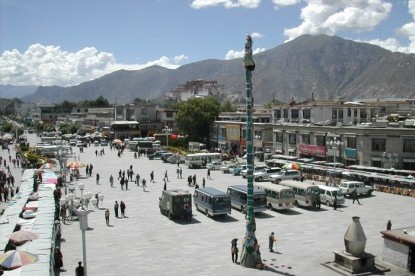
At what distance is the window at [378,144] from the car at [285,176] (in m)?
8.95

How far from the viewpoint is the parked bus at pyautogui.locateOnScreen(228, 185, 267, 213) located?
3244 centimetres

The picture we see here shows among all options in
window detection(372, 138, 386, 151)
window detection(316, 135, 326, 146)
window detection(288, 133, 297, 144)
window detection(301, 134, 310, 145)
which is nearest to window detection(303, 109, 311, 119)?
window detection(288, 133, 297, 144)

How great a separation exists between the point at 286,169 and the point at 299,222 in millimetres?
19188

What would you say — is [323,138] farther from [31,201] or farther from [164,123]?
[164,123]

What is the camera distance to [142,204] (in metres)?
37.7

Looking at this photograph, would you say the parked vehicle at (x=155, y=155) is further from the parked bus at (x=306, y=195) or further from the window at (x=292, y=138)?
the parked bus at (x=306, y=195)

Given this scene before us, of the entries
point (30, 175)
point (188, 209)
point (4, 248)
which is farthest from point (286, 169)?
point (4, 248)

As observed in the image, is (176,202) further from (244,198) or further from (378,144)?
(378,144)

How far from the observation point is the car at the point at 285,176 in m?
48.2

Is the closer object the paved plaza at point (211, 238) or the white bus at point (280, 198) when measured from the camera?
the paved plaza at point (211, 238)

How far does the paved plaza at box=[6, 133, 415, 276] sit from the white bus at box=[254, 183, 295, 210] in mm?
690

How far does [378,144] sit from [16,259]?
→ 4171 cm

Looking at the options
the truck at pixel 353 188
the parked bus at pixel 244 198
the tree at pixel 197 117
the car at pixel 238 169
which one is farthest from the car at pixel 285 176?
the tree at pixel 197 117

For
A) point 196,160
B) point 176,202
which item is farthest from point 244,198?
point 196,160
